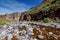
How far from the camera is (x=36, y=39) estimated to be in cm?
1120

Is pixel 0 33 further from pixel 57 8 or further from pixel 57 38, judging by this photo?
pixel 57 8

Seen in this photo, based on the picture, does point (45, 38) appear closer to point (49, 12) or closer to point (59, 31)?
point (59, 31)

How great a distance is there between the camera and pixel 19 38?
11414 mm

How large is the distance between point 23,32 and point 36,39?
4.90 feet

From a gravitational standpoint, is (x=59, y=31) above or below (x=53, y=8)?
below

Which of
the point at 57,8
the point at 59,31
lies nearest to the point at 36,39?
the point at 59,31

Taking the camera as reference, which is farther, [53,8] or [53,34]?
[53,8]

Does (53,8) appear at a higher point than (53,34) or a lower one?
higher

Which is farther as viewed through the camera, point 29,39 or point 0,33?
point 0,33

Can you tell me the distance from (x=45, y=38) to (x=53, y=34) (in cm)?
85

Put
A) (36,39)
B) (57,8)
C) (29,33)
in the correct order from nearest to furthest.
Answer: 1. (36,39)
2. (29,33)
3. (57,8)

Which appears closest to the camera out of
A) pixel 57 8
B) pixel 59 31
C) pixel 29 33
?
pixel 29 33

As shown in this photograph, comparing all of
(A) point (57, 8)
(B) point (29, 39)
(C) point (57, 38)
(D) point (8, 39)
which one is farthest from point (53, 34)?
(A) point (57, 8)

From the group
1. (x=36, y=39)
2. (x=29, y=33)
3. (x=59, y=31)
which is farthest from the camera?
(x=59, y=31)
